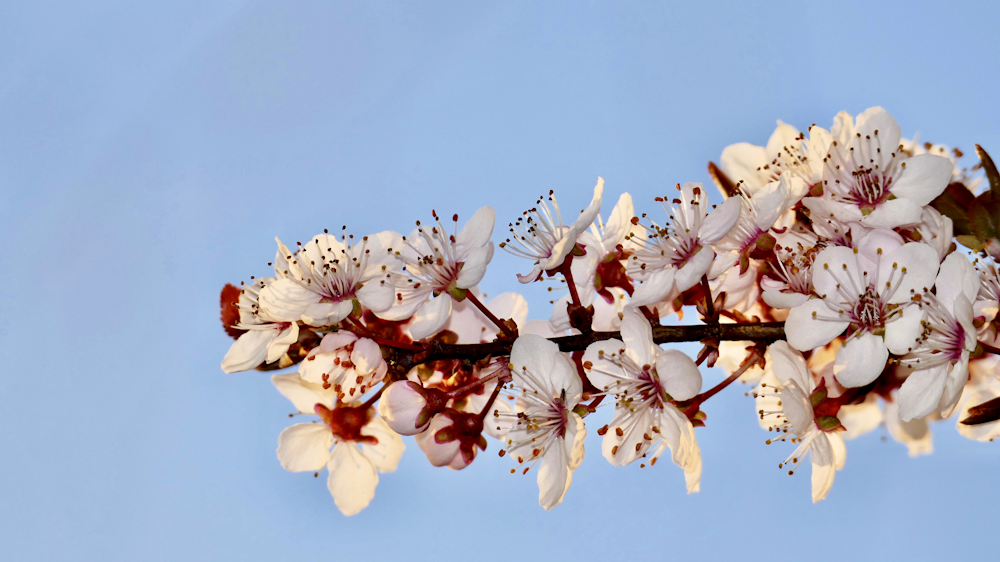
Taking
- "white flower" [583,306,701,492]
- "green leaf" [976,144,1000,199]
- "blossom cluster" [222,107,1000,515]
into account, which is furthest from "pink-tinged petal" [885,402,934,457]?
"white flower" [583,306,701,492]

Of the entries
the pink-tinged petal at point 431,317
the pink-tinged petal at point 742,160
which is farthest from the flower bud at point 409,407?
the pink-tinged petal at point 742,160

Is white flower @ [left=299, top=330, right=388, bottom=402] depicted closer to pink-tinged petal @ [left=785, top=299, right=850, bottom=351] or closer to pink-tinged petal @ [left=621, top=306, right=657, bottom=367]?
pink-tinged petal @ [left=621, top=306, right=657, bottom=367]

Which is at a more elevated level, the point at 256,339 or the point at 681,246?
the point at 256,339

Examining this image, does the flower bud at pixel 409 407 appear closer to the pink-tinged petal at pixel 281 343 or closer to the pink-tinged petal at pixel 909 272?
the pink-tinged petal at pixel 281 343

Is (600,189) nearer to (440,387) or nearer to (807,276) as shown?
(807,276)

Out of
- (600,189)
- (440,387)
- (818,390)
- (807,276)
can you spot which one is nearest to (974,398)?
(818,390)

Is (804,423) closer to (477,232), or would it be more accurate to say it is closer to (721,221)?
(721,221)

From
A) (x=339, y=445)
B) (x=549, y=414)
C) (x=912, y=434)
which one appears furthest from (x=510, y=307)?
(x=912, y=434)
